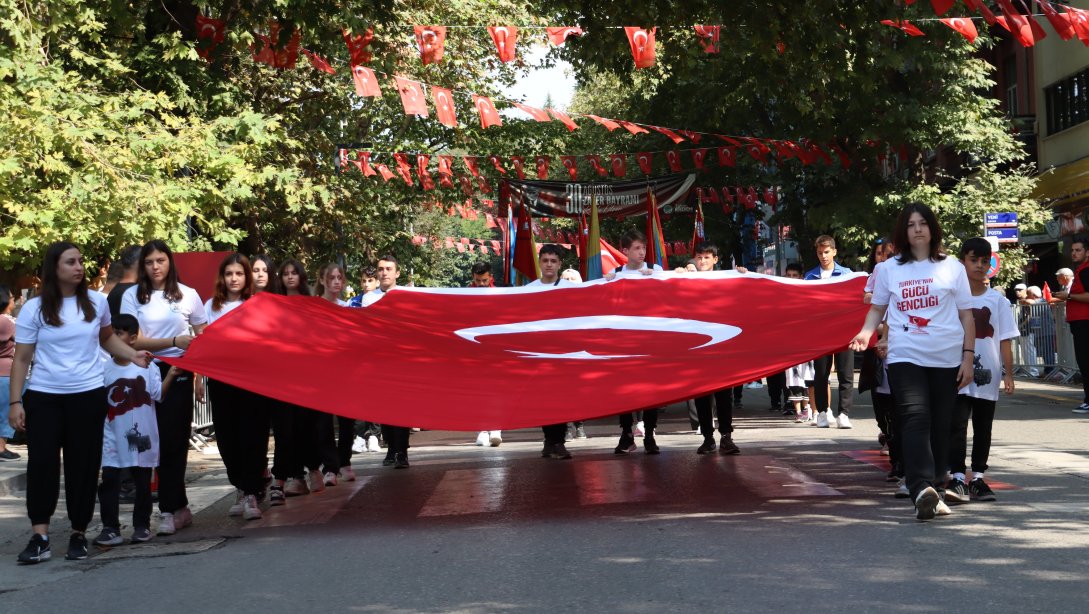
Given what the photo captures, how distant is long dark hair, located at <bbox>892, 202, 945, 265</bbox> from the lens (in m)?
8.13

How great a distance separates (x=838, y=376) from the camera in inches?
564

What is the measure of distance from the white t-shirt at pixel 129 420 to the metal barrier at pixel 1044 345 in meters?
16.1

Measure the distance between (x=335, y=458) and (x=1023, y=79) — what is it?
2709 centimetres

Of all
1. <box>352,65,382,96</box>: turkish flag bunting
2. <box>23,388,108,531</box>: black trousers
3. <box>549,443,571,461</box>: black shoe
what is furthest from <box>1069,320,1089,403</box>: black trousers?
<box>23,388,108,531</box>: black trousers

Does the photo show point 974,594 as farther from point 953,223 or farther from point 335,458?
point 953,223

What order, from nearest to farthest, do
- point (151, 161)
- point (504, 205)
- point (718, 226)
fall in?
point (151, 161), point (504, 205), point (718, 226)

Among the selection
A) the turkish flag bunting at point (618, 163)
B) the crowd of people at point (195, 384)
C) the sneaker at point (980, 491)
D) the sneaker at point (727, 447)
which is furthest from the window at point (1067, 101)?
the sneaker at point (980, 491)

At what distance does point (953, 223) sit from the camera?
82.5 feet

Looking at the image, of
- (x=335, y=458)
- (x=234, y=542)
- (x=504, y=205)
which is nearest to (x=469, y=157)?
(x=504, y=205)

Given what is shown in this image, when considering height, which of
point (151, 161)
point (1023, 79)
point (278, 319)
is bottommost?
point (278, 319)

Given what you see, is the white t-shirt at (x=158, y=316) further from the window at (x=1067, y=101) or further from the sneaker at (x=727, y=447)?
the window at (x=1067, y=101)

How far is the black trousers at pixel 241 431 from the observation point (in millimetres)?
9156

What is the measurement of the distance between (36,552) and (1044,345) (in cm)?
1857

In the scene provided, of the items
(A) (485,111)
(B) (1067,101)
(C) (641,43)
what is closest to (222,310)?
(C) (641,43)
